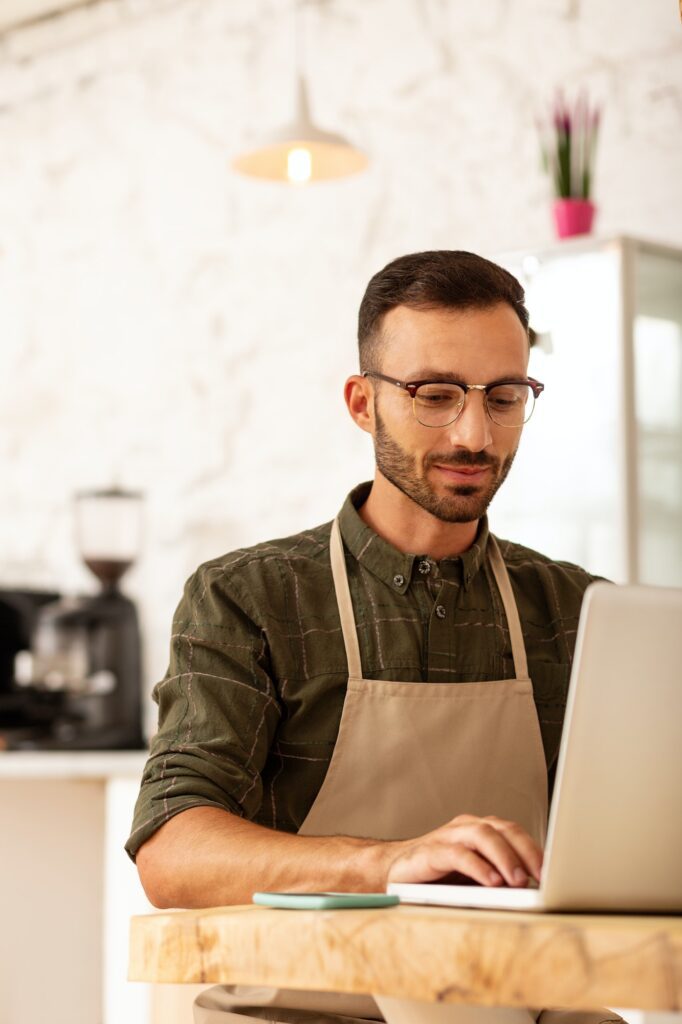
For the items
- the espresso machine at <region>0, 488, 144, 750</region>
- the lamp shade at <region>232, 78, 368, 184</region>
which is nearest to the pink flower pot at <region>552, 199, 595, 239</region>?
the lamp shade at <region>232, 78, 368, 184</region>

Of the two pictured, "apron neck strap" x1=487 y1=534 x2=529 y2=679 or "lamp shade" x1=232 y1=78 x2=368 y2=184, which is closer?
"apron neck strap" x1=487 y1=534 x2=529 y2=679

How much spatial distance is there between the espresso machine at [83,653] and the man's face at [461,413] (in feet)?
7.32

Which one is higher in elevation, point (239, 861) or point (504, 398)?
point (504, 398)

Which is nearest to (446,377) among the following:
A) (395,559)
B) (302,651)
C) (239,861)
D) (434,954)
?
(395,559)

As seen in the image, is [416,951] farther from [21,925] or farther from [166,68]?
[166,68]

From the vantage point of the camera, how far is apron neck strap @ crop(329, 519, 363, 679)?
5.28 ft

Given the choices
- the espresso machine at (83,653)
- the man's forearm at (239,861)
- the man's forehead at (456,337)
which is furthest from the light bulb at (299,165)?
the man's forearm at (239,861)

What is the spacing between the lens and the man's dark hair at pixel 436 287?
1.62 m

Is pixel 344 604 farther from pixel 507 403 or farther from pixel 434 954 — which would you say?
pixel 434 954

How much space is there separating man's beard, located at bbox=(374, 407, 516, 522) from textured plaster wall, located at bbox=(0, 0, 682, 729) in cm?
178

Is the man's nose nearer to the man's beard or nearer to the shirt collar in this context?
the man's beard

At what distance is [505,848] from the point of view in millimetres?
1041

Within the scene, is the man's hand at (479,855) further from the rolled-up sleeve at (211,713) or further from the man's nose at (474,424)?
the man's nose at (474,424)

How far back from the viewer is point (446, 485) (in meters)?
1.63
